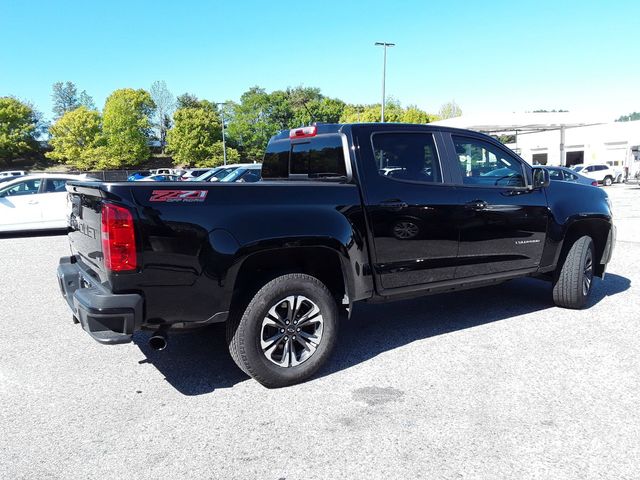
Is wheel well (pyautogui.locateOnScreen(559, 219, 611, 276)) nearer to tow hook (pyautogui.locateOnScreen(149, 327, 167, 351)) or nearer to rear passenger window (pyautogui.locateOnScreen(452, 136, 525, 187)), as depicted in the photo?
rear passenger window (pyautogui.locateOnScreen(452, 136, 525, 187))

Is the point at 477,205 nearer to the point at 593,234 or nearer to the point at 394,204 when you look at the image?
the point at 394,204

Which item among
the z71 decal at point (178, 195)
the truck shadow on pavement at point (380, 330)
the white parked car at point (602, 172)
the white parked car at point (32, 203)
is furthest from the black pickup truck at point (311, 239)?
the white parked car at point (602, 172)

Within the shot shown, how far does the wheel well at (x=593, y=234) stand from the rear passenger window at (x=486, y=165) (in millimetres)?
1049

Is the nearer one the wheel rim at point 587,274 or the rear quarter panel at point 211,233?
the rear quarter panel at point 211,233

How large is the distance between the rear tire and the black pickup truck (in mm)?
15

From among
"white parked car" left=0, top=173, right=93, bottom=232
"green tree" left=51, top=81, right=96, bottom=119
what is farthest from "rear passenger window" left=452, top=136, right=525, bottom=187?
"green tree" left=51, top=81, right=96, bottom=119

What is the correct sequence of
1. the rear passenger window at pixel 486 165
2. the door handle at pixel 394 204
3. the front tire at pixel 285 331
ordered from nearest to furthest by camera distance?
the front tire at pixel 285 331 → the door handle at pixel 394 204 → the rear passenger window at pixel 486 165

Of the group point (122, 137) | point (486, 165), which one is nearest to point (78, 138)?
point (122, 137)

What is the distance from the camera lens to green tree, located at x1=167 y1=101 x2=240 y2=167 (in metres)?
67.3

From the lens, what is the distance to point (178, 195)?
10.1 feet

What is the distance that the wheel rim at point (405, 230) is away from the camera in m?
3.93

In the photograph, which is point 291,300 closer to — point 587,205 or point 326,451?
point 326,451

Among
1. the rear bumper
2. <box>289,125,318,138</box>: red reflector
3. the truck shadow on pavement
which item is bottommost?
the truck shadow on pavement

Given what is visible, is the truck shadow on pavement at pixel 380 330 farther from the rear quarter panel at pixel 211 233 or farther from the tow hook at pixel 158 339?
the rear quarter panel at pixel 211 233
